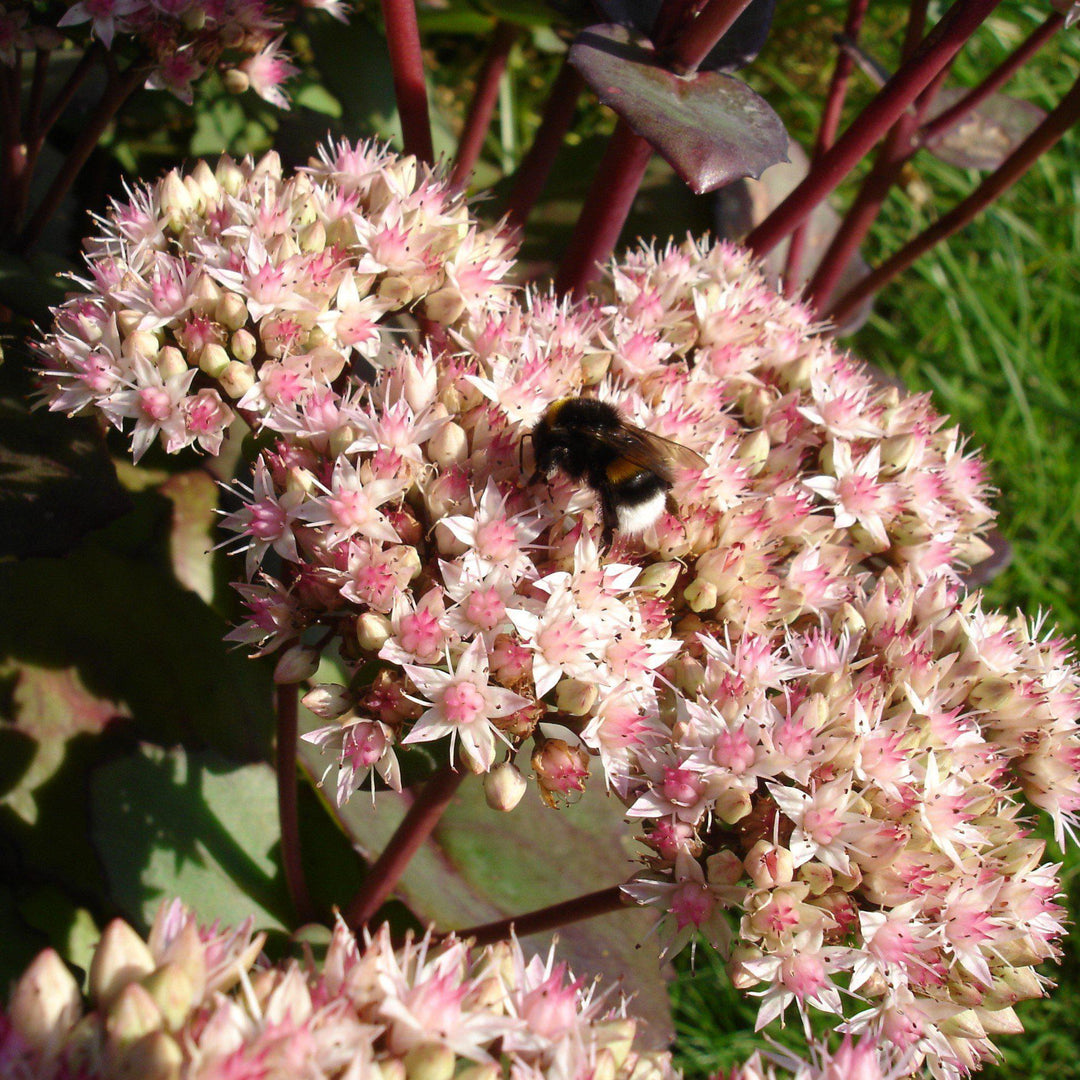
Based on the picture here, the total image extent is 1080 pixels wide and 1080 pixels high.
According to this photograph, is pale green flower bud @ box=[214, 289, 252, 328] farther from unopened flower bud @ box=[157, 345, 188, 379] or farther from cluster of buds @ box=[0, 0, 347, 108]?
cluster of buds @ box=[0, 0, 347, 108]

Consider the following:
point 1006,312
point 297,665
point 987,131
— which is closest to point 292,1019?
point 297,665

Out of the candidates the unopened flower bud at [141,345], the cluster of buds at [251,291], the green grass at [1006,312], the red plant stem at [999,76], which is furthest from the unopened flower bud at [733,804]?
the green grass at [1006,312]

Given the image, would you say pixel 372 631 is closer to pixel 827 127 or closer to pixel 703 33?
pixel 703 33

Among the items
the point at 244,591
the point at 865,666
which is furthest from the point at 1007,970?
the point at 244,591

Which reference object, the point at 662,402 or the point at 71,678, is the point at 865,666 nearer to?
the point at 662,402

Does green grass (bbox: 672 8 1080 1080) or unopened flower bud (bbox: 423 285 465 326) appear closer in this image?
unopened flower bud (bbox: 423 285 465 326)

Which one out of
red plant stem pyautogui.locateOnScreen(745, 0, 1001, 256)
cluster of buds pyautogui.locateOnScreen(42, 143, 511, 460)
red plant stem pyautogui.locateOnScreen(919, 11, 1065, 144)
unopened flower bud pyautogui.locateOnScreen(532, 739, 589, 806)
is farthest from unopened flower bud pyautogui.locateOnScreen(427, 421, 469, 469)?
red plant stem pyautogui.locateOnScreen(919, 11, 1065, 144)

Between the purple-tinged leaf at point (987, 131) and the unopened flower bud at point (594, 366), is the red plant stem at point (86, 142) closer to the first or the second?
the unopened flower bud at point (594, 366)
